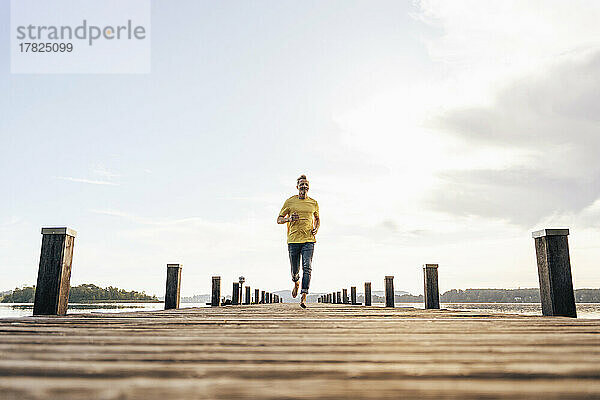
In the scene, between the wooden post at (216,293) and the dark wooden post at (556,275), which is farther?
the wooden post at (216,293)

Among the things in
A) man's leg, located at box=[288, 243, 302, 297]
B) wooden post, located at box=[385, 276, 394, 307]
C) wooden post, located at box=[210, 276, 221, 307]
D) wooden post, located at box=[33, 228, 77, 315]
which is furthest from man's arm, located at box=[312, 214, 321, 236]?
wooden post, located at box=[210, 276, 221, 307]

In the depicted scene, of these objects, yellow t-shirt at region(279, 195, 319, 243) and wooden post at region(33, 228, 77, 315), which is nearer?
wooden post at region(33, 228, 77, 315)

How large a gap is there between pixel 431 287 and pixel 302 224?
11.3 ft

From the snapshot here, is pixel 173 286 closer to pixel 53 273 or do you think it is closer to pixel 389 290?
pixel 53 273

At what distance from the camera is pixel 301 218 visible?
664 cm

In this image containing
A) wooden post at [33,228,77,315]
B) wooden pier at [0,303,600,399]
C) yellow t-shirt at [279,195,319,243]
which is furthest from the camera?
yellow t-shirt at [279,195,319,243]

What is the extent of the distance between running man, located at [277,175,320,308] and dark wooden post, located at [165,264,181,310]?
257cm

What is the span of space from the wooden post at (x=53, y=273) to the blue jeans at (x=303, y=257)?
3.14 metres

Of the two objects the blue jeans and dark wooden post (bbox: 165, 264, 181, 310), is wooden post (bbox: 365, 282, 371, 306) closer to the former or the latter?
dark wooden post (bbox: 165, 264, 181, 310)

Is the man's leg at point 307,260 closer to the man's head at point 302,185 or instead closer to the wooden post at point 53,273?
the man's head at point 302,185

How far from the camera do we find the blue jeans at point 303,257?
6.68m

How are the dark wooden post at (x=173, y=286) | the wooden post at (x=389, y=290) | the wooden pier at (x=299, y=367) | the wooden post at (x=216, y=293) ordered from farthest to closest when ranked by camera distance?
the wooden post at (x=216, y=293) → the wooden post at (x=389, y=290) → the dark wooden post at (x=173, y=286) → the wooden pier at (x=299, y=367)

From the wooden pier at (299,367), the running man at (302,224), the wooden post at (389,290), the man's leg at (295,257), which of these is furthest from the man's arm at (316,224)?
the wooden post at (389,290)

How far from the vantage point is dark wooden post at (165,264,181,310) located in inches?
316
